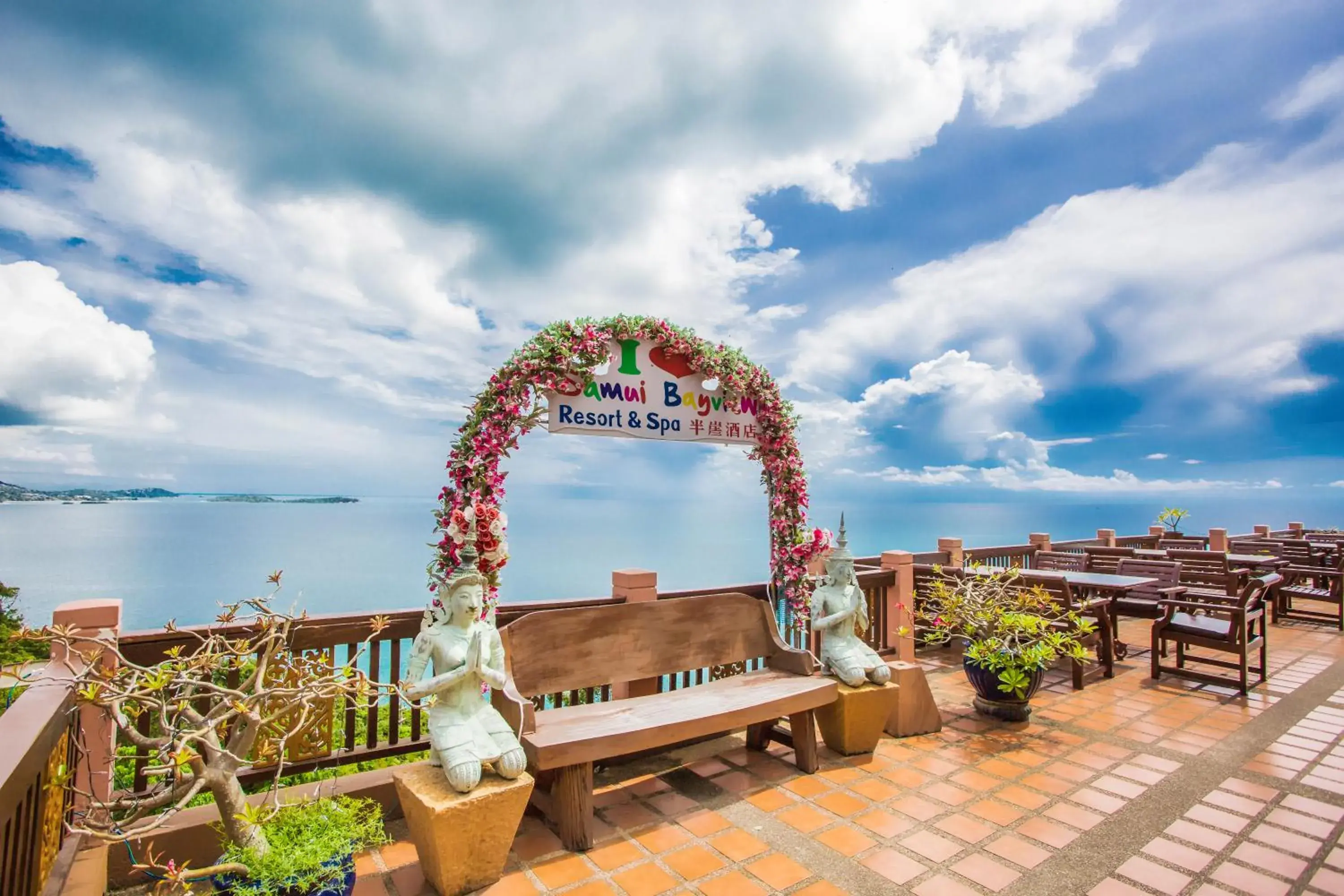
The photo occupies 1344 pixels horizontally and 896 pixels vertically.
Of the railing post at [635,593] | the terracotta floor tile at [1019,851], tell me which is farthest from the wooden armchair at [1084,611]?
the railing post at [635,593]

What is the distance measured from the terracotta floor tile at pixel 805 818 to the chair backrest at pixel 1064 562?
5.70 meters

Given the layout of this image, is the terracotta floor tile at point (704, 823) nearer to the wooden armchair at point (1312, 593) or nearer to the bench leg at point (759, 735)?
the bench leg at point (759, 735)

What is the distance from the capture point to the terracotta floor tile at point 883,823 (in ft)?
10.4

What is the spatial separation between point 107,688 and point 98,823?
3.06 feet

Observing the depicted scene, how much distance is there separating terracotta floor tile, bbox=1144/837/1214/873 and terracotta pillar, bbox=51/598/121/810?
4597 mm

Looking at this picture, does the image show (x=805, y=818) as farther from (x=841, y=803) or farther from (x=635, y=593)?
(x=635, y=593)

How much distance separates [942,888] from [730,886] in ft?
2.91

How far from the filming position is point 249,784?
10.3 ft

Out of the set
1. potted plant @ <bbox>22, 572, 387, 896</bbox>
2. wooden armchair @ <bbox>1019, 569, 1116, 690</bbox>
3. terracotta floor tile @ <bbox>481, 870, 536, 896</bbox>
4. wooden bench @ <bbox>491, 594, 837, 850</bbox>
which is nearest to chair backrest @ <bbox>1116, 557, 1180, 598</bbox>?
wooden armchair @ <bbox>1019, 569, 1116, 690</bbox>

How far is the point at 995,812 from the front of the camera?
337 cm

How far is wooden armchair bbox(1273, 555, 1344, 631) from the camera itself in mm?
7871

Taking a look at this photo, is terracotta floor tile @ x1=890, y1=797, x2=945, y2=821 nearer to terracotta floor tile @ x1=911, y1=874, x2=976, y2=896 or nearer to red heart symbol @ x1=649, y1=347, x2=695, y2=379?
terracotta floor tile @ x1=911, y1=874, x2=976, y2=896

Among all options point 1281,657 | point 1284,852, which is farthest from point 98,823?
point 1281,657

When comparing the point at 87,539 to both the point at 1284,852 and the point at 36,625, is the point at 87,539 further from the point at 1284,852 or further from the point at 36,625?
the point at 1284,852
